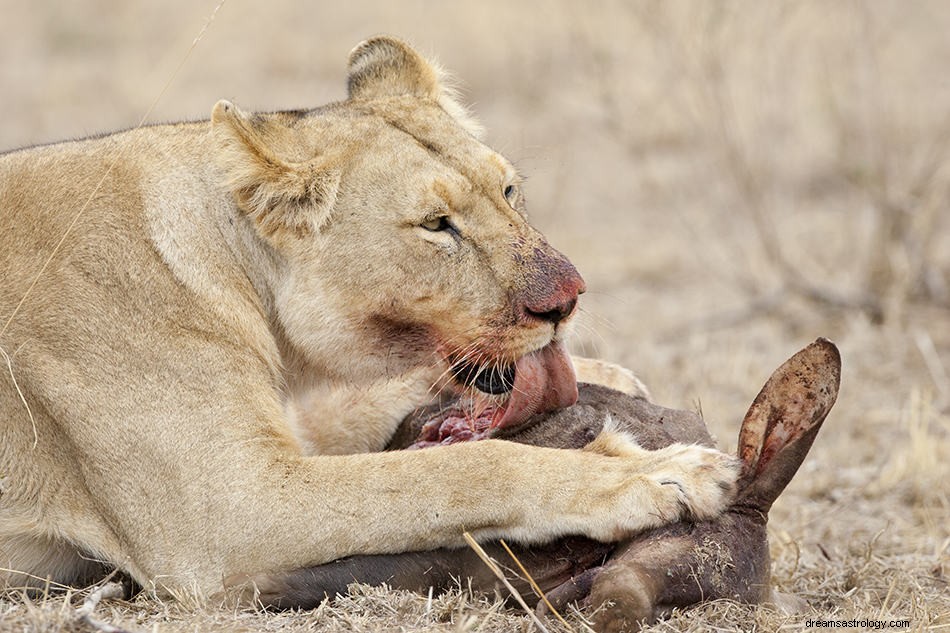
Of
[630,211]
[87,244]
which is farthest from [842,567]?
[630,211]

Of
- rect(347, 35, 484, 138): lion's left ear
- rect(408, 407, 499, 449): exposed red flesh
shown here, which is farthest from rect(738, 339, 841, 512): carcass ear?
rect(347, 35, 484, 138): lion's left ear

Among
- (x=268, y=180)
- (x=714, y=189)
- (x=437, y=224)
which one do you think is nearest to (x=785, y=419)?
(x=437, y=224)

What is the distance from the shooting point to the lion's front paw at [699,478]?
3.52m

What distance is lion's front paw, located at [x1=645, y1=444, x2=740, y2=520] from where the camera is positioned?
11.5ft

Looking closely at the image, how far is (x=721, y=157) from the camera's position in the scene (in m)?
10.4

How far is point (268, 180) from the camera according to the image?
158 inches

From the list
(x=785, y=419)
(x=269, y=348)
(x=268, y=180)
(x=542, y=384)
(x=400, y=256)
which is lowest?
(x=785, y=419)

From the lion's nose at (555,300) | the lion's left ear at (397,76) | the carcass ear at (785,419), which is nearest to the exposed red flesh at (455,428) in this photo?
the lion's nose at (555,300)

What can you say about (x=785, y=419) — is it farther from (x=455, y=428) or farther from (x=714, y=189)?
(x=714, y=189)

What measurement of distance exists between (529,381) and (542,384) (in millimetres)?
42

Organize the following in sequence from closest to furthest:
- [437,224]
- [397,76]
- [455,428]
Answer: [437,224] → [455,428] → [397,76]

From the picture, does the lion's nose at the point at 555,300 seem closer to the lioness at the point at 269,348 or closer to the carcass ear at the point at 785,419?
the lioness at the point at 269,348

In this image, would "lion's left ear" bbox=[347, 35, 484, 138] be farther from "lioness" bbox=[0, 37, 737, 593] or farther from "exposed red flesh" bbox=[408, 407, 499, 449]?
"exposed red flesh" bbox=[408, 407, 499, 449]

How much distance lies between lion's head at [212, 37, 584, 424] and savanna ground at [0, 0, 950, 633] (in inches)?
20.4
